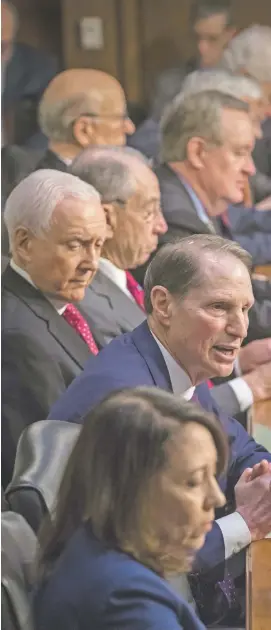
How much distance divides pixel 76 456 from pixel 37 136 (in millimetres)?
847

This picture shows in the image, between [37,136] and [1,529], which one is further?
[37,136]

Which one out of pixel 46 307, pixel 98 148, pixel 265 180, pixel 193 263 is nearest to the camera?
pixel 193 263

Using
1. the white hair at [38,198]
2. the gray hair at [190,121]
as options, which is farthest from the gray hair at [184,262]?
the gray hair at [190,121]

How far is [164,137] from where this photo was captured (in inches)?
105

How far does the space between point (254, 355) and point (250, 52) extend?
0.72 meters

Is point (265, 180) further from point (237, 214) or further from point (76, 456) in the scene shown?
point (76, 456)

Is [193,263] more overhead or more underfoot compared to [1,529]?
more overhead

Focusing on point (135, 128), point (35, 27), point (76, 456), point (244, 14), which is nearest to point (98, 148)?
point (135, 128)

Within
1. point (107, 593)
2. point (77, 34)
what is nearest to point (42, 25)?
point (77, 34)

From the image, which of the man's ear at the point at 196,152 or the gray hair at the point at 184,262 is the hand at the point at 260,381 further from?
the man's ear at the point at 196,152

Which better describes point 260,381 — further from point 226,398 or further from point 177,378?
point 177,378

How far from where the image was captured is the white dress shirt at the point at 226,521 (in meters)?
2.08

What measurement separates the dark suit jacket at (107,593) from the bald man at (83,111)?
93cm

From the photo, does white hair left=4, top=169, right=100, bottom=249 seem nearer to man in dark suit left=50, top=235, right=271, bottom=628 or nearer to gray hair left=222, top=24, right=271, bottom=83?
man in dark suit left=50, top=235, right=271, bottom=628
